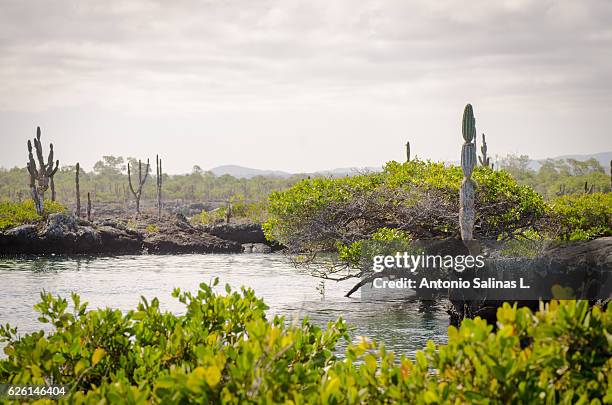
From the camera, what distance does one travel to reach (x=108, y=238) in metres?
43.2

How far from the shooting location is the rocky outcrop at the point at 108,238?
40438 millimetres

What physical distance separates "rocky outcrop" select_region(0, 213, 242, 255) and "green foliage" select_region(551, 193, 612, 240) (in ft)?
84.7

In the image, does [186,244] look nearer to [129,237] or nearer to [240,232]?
[129,237]

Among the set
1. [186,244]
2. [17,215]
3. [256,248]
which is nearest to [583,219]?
[256,248]

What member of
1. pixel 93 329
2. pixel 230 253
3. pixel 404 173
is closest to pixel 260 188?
pixel 230 253

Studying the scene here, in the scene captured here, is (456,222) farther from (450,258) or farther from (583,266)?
(583,266)

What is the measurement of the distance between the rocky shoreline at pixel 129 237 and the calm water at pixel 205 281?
9.23 ft

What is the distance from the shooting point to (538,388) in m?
3.10

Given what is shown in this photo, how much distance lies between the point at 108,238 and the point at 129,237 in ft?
4.74

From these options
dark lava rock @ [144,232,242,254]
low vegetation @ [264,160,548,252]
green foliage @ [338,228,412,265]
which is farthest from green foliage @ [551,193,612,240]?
dark lava rock @ [144,232,242,254]

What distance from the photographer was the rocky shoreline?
40.6 metres

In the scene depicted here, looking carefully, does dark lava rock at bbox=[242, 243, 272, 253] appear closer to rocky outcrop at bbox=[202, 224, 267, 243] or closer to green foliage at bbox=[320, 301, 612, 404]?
rocky outcrop at bbox=[202, 224, 267, 243]

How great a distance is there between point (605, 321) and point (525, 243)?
645 inches

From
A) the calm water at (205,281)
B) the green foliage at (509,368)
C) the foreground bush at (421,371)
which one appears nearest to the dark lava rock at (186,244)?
the calm water at (205,281)
